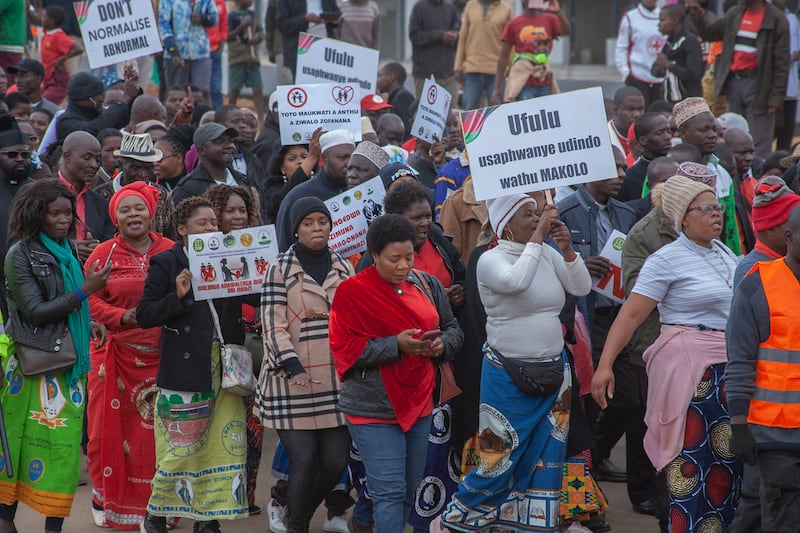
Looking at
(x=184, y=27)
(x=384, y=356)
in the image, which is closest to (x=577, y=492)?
(x=384, y=356)

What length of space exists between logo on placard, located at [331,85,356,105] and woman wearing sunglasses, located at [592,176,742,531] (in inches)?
146

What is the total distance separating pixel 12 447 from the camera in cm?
674

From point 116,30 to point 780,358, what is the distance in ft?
26.3

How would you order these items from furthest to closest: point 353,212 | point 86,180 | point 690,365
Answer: point 86,180
point 353,212
point 690,365

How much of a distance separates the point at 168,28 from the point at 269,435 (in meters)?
7.67

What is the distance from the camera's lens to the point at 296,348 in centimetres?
664

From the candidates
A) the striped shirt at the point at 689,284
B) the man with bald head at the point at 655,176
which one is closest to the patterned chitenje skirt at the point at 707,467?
the striped shirt at the point at 689,284

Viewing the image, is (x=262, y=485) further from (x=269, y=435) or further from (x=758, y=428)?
(x=758, y=428)

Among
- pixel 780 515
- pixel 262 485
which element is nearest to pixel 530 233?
pixel 780 515

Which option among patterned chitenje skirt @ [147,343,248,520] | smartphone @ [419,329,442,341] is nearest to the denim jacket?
patterned chitenje skirt @ [147,343,248,520]

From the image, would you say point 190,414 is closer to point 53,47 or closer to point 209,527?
point 209,527

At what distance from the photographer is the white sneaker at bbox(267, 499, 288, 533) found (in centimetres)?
720

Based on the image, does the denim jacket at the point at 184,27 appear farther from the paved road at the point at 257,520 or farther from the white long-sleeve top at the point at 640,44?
the paved road at the point at 257,520

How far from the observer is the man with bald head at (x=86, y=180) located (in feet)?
27.6
